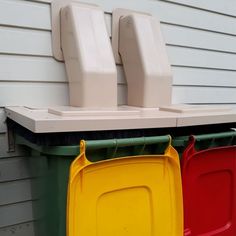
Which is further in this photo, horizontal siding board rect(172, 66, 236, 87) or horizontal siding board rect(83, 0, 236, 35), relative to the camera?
horizontal siding board rect(172, 66, 236, 87)

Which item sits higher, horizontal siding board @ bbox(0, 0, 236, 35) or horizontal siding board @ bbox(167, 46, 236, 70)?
horizontal siding board @ bbox(0, 0, 236, 35)

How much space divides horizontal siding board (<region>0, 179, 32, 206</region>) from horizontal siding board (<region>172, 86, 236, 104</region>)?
108 cm

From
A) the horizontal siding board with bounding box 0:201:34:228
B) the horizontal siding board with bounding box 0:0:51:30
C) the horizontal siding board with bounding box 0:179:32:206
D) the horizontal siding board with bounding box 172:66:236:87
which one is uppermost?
the horizontal siding board with bounding box 0:0:51:30

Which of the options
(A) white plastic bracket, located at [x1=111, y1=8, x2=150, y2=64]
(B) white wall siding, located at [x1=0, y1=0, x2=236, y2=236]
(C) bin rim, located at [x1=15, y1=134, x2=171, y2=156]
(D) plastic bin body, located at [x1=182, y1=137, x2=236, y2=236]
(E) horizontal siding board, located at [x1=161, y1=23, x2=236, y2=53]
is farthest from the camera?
(E) horizontal siding board, located at [x1=161, y1=23, x2=236, y2=53]

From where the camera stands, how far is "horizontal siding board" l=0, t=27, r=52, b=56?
4.18 feet

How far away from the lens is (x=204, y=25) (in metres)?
1.92

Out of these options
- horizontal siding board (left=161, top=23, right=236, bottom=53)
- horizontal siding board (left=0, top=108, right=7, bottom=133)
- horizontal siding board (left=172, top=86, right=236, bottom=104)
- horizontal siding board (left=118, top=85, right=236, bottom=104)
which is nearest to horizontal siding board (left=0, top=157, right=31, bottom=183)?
horizontal siding board (left=0, top=108, right=7, bottom=133)

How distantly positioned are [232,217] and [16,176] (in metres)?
1.10

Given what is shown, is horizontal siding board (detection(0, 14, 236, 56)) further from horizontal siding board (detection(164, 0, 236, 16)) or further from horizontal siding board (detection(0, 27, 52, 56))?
horizontal siding board (detection(164, 0, 236, 16))

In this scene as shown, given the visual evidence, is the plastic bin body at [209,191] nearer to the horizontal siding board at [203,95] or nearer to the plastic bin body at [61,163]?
the plastic bin body at [61,163]

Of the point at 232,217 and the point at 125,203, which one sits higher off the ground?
the point at 125,203

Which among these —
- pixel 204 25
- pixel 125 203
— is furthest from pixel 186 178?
pixel 204 25

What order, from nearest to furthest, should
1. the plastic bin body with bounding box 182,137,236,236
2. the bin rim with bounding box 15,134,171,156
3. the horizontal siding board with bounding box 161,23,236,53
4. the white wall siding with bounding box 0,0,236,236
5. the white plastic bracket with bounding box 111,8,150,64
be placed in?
the bin rim with bounding box 15,134,171,156 → the plastic bin body with bounding box 182,137,236,236 → the white wall siding with bounding box 0,0,236,236 → the white plastic bracket with bounding box 111,8,150,64 → the horizontal siding board with bounding box 161,23,236,53

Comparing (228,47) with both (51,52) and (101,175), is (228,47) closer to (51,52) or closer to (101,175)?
(51,52)
